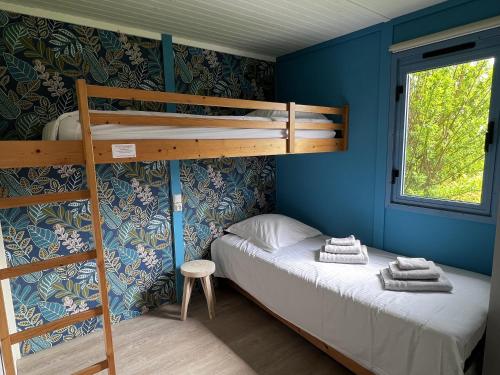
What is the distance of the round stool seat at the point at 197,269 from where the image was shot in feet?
8.32

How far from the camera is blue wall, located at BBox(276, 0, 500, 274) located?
206cm

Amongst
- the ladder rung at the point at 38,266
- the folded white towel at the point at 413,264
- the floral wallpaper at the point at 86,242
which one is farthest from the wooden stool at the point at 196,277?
the folded white towel at the point at 413,264

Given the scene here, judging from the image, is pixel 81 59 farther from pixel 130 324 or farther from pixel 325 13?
pixel 130 324

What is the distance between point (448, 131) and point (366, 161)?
0.65 meters

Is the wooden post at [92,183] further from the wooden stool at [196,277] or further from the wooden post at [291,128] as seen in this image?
the wooden post at [291,128]

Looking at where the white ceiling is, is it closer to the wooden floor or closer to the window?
the window

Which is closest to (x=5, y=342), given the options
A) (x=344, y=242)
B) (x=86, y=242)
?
(x=86, y=242)

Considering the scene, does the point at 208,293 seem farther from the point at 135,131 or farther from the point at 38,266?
the point at 135,131

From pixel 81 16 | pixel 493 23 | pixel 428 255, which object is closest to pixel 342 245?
pixel 428 255

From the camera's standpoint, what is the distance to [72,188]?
2244 mm

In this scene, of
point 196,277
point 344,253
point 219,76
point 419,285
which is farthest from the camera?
point 219,76

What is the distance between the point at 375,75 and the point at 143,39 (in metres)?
1.95

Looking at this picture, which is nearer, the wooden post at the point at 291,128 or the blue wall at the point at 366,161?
the blue wall at the point at 366,161

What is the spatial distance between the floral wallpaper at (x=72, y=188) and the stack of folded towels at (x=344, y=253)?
1445 mm
